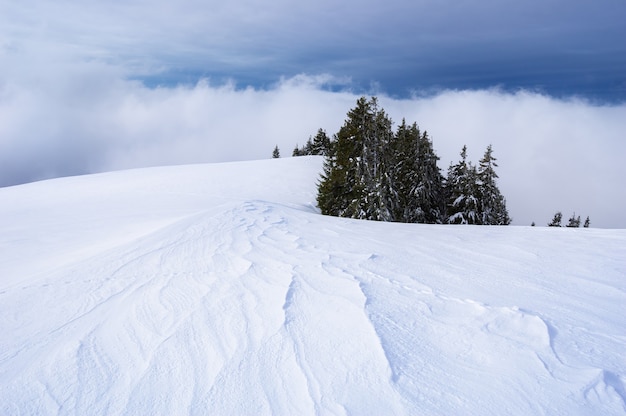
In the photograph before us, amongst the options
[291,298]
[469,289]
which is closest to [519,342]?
[469,289]

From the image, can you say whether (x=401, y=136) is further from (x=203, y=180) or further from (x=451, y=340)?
(x=451, y=340)

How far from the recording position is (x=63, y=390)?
2645 millimetres

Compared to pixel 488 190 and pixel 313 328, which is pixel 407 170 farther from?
pixel 313 328

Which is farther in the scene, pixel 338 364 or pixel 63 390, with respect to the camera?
pixel 338 364

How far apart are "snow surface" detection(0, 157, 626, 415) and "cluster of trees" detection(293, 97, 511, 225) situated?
593 inches

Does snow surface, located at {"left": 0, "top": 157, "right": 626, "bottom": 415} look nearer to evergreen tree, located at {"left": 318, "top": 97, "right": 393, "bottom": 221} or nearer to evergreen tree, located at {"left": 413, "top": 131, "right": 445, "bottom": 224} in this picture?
evergreen tree, located at {"left": 318, "top": 97, "right": 393, "bottom": 221}

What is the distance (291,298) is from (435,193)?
25.5 meters

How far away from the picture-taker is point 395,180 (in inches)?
1049

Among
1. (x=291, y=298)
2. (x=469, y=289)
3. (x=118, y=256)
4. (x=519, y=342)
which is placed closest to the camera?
(x=519, y=342)

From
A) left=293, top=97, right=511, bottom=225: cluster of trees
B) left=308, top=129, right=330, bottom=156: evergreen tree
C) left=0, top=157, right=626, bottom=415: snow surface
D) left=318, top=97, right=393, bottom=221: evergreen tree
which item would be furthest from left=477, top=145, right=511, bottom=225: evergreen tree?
left=308, top=129, right=330, bottom=156: evergreen tree

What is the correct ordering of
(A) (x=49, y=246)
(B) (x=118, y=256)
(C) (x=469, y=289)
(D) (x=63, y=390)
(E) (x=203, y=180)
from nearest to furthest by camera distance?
(D) (x=63, y=390) → (C) (x=469, y=289) → (B) (x=118, y=256) → (A) (x=49, y=246) → (E) (x=203, y=180)

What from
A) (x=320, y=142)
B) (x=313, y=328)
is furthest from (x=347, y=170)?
(x=320, y=142)

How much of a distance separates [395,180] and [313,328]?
2412 cm

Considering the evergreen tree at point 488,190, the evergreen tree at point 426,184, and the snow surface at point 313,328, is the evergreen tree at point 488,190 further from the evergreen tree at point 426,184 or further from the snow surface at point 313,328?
the snow surface at point 313,328
